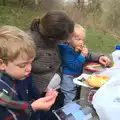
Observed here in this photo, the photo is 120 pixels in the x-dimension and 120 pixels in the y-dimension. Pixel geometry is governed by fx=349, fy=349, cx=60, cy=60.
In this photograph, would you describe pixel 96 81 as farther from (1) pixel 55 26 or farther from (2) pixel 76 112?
(1) pixel 55 26

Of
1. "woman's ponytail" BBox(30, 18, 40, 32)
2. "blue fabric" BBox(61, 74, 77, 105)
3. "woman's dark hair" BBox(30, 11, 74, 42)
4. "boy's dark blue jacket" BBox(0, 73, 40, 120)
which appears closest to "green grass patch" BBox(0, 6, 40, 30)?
"blue fabric" BBox(61, 74, 77, 105)

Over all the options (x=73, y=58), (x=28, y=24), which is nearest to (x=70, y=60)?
(x=73, y=58)

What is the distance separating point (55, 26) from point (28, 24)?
18.1ft

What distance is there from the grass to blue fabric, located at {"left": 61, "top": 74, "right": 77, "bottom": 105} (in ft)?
9.87

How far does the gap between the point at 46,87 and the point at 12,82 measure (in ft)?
1.94

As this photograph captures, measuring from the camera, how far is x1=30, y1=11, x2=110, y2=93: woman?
245cm

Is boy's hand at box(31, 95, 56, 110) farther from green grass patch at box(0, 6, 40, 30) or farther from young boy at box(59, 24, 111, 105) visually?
green grass patch at box(0, 6, 40, 30)

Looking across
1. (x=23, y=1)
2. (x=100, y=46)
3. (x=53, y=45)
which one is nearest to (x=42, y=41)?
(x=53, y=45)

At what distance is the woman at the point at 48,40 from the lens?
96.3 inches

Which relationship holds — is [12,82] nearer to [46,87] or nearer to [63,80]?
[46,87]

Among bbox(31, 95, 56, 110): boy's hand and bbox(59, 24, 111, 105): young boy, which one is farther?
bbox(59, 24, 111, 105): young boy

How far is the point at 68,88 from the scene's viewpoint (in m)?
2.80

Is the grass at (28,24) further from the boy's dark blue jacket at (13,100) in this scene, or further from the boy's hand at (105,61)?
the boy's dark blue jacket at (13,100)

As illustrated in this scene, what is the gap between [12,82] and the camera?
Answer: 2057 millimetres
